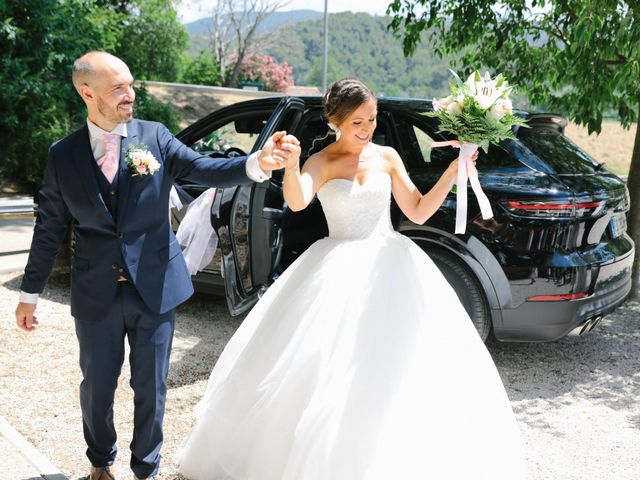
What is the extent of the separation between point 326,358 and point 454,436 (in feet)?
2.04

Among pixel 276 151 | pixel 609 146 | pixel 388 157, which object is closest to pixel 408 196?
pixel 388 157

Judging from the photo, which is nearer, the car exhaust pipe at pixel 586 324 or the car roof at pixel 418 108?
the car exhaust pipe at pixel 586 324

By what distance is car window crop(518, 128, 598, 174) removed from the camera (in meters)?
4.79

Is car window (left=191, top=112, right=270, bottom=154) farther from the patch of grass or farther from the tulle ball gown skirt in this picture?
the patch of grass

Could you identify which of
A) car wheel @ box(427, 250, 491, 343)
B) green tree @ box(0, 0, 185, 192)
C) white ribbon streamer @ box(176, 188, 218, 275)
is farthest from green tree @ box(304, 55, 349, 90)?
car wheel @ box(427, 250, 491, 343)

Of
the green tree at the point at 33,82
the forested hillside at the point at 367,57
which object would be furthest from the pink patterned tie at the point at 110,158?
the forested hillside at the point at 367,57

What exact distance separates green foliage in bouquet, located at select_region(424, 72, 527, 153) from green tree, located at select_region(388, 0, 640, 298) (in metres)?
3.03

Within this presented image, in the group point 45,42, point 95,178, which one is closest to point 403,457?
point 95,178

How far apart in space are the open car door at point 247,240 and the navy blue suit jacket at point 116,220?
1608 millimetres

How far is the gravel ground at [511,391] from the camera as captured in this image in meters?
3.76

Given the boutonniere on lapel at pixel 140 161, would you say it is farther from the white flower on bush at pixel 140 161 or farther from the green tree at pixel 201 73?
the green tree at pixel 201 73

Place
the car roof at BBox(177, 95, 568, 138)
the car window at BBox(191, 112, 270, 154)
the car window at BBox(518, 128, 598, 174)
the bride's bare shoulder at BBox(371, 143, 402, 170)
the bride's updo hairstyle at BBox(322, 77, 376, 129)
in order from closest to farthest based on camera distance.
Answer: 1. the bride's updo hairstyle at BBox(322, 77, 376, 129)
2. the bride's bare shoulder at BBox(371, 143, 402, 170)
3. the car window at BBox(518, 128, 598, 174)
4. the car roof at BBox(177, 95, 568, 138)
5. the car window at BBox(191, 112, 270, 154)

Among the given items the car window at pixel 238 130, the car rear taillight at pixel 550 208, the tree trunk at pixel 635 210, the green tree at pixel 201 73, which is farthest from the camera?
the green tree at pixel 201 73

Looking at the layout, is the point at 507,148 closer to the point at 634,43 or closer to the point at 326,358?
the point at 634,43
